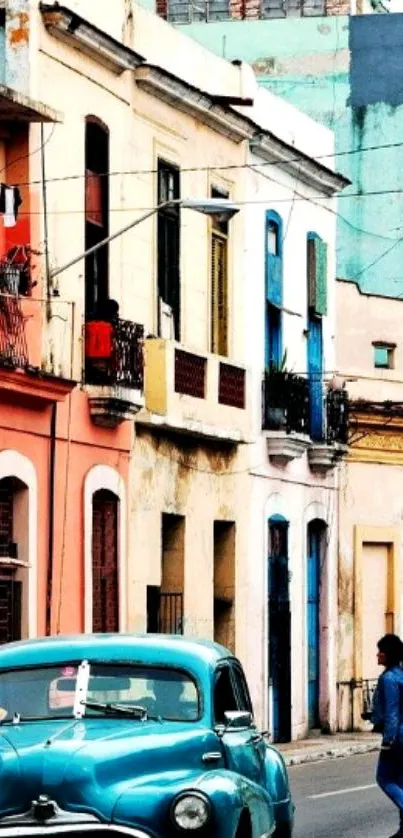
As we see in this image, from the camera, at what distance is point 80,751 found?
45.0 ft

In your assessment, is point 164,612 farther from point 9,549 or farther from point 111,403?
point 9,549

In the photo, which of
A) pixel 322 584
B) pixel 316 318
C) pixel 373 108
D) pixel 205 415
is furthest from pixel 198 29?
pixel 205 415

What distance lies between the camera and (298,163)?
37438 mm

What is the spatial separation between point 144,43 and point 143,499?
5.25 metres

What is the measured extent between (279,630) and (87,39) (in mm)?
10623

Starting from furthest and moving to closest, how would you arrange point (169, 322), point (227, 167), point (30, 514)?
point (227, 167)
point (169, 322)
point (30, 514)

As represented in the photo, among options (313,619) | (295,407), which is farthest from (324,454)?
(313,619)

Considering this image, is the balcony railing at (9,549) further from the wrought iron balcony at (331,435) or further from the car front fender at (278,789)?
the car front fender at (278,789)

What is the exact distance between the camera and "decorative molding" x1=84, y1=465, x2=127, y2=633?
29.1 m

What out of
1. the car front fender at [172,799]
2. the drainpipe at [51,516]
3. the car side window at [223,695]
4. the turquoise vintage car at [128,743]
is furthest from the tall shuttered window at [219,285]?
the car front fender at [172,799]

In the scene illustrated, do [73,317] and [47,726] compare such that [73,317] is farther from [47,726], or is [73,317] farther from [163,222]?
[47,726]

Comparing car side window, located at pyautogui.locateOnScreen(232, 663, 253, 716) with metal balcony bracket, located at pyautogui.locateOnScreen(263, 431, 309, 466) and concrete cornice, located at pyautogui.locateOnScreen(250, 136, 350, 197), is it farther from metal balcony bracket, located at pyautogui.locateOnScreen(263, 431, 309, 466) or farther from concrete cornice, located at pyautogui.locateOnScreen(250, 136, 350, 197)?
concrete cornice, located at pyautogui.locateOnScreen(250, 136, 350, 197)

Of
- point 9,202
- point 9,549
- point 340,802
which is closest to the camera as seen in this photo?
point 340,802

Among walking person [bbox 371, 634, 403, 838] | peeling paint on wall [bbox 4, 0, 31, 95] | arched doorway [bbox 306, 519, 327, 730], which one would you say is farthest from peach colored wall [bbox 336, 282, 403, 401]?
walking person [bbox 371, 634, 403, 838]
